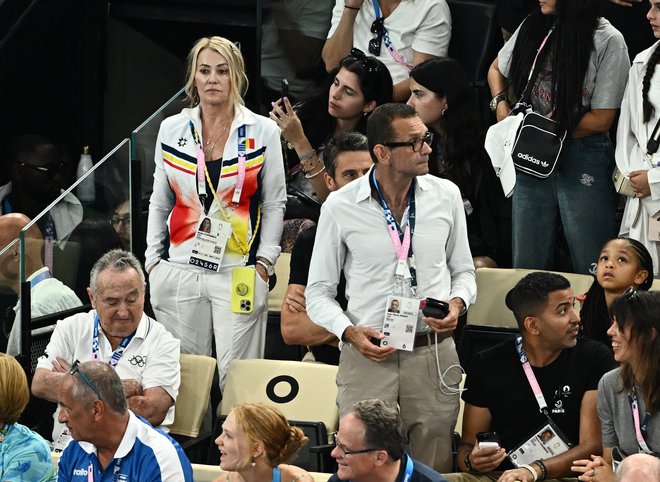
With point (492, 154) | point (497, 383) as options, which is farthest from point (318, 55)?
point (497, 383)

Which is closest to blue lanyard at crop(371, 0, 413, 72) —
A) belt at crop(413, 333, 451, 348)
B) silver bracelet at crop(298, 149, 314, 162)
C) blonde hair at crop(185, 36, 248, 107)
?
silver bracelet at crop(298, 149, 314, 162)

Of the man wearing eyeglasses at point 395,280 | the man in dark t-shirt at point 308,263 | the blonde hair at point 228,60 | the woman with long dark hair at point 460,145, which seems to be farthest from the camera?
the woman with long dark hair at point 460,145

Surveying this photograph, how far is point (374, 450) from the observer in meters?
4.39

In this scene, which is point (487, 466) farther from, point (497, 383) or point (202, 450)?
point (202, 450)

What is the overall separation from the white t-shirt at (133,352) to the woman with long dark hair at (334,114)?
1466 mm

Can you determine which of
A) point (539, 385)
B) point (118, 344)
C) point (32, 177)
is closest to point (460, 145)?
point (539, 385)

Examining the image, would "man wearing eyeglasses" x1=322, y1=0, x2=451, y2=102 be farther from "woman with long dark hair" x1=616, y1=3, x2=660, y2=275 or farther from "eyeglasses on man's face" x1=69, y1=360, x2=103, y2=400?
"eyeglasses on man's face" x1=69, y1=360, x2=103, y2=400

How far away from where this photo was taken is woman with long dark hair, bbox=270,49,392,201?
22.0 feet

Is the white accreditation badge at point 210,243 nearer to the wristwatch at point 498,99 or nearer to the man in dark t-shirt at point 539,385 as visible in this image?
the man in dark t-shirt at point 539,385

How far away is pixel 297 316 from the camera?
5.73 m

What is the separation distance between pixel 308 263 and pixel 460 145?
1.42 meters

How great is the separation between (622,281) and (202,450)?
204 centimetres

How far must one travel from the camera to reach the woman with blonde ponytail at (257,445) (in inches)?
178

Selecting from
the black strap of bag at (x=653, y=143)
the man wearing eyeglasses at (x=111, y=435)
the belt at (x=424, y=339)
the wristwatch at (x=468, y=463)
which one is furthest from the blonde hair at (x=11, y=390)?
the black strap of bag at (x=653, y=143)
